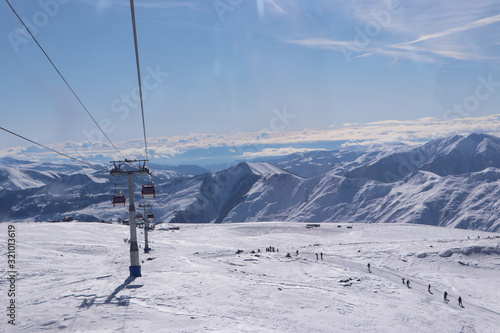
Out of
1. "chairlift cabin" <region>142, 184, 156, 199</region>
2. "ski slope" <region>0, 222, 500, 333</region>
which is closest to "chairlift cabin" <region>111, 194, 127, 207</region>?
"chairlift cabin" <region>142, 184, 156, 199</region>

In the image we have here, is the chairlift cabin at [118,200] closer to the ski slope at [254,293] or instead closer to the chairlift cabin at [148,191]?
the chairlift cabin at [148,191]

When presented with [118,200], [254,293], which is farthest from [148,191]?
[254,293]

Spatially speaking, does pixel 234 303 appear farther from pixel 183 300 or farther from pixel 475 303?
pixel 475 303

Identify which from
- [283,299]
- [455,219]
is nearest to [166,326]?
[283,299]

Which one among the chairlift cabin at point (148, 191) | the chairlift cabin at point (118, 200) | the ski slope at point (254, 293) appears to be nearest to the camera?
the ski slope at point (254, 293)

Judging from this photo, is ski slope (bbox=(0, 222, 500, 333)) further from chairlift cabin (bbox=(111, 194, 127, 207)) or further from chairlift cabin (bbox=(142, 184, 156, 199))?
chairlift cabin (bbox=(142, 184, 156, 199))

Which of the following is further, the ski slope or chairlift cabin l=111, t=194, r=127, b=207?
chairlift cabin l=111, t=194, r=127, b=207

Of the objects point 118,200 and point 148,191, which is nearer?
point 118,200

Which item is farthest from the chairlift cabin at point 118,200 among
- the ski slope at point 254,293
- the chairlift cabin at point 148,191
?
the ski slope at point 254,293

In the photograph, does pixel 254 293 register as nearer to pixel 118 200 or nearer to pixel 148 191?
pixel 148 191
